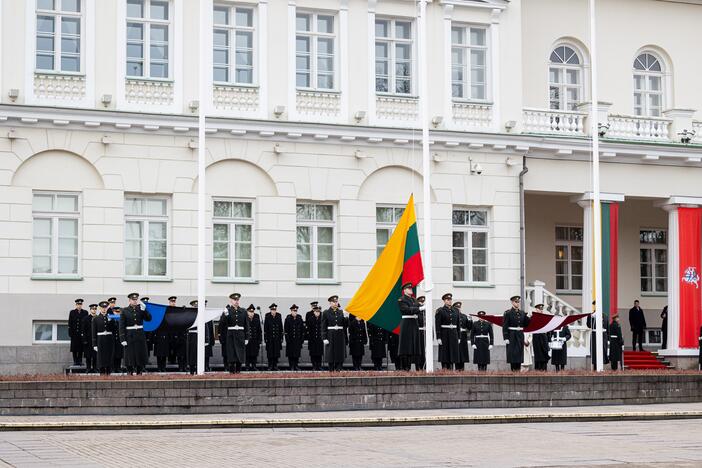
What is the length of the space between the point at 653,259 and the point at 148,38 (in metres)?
17.7

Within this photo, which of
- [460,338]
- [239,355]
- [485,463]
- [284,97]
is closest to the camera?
[485,463]

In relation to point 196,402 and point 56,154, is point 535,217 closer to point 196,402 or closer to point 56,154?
point 56,154

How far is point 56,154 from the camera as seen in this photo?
103 feet

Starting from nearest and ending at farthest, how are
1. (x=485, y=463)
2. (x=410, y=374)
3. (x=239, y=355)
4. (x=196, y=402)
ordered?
(x=485, y=463), (x=196, y=402), (x=410, y=374), (x=239, y=355)

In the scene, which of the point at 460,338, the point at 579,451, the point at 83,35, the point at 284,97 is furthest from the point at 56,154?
the point at 579,451

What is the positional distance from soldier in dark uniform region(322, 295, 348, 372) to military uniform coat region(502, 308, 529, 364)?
3.80 metres

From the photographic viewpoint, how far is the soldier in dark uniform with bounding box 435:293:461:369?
31000 millimetres

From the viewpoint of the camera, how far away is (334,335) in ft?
102

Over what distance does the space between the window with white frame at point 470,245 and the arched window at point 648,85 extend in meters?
7.21

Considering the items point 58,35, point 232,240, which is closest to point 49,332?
→ point 232,240

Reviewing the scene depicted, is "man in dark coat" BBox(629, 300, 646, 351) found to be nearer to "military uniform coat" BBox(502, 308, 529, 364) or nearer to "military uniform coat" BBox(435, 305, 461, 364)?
"military uniform coat" BBox(502, 308, 529, 364)

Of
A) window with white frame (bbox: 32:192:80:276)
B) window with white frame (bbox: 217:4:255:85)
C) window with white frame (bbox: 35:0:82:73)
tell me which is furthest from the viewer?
window with white frame (bbox: 217:4:255:85)

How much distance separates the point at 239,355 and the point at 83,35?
8.73 metres

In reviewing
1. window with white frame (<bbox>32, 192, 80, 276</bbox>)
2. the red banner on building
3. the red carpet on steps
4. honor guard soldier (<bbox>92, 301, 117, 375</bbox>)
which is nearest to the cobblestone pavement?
honor guard soldier (<bbox>92, 301, 117, 375</bbox>)
